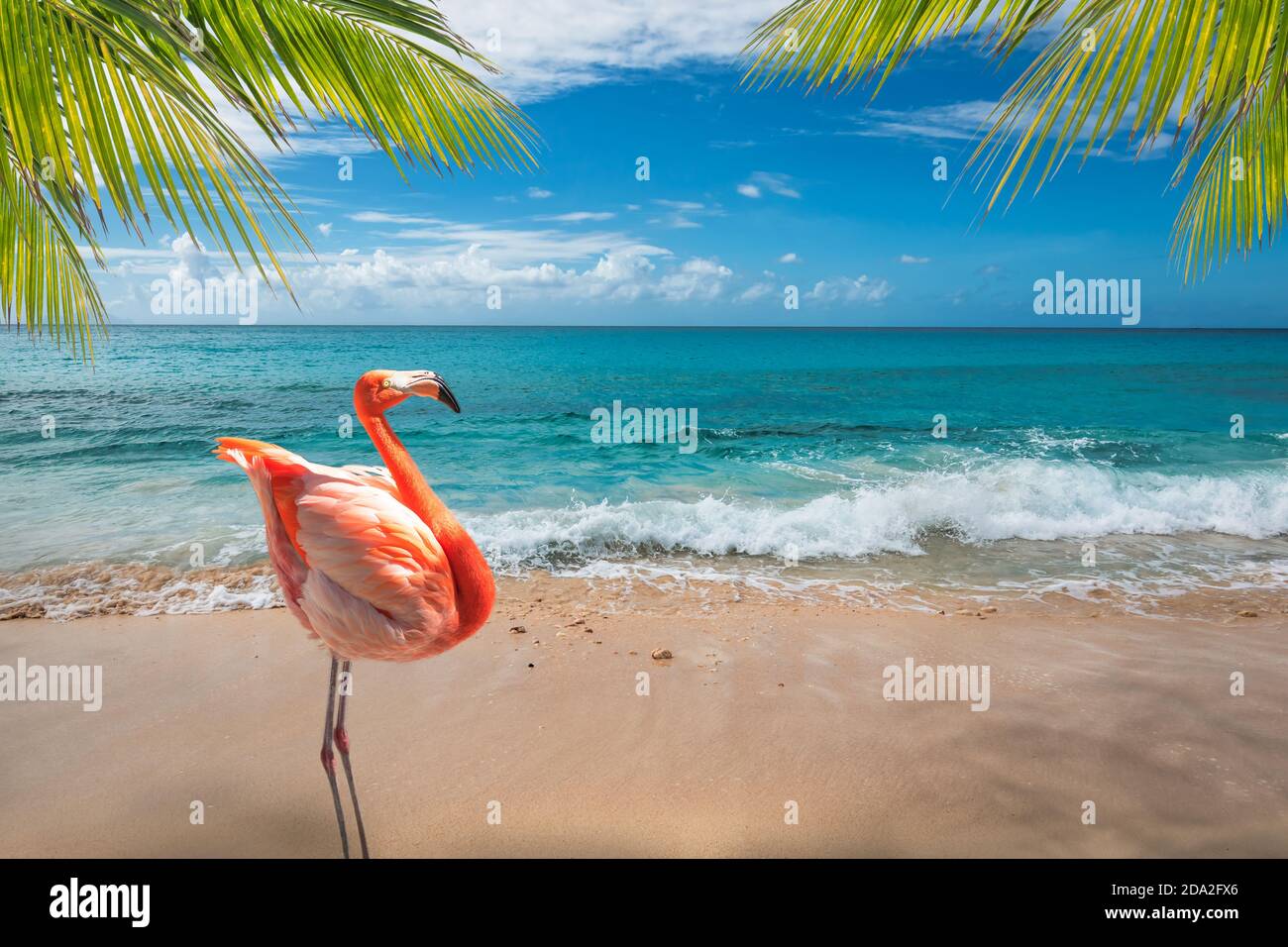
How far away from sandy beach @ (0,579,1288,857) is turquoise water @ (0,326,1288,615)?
163cm

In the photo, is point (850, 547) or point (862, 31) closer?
point (862, 31)

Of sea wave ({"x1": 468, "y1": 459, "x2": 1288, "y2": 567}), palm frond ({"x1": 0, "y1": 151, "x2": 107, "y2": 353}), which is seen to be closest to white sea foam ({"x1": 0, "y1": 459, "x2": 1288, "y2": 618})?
sea wave ({"x1": 468, "y1": 459, "x2": 1288, "y2": 567})

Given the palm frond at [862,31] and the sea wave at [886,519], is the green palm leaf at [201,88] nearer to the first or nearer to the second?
the palm frond at [862,31]

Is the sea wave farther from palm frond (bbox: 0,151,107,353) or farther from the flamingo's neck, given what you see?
the flamingo's neck

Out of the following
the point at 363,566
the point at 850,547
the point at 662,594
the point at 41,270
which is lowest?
the point at 662,594

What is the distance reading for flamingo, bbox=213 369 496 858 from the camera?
4.60 feet

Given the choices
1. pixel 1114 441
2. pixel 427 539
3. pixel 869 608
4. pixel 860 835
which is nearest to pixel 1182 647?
pixel 869 608

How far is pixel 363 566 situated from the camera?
1.39 metres

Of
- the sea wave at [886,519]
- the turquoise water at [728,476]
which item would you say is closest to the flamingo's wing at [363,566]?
the turquoise water at [728,476]

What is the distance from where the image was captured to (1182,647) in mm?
4012

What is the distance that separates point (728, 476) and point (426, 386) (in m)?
8.28

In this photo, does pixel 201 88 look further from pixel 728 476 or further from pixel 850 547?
pixel 728 476

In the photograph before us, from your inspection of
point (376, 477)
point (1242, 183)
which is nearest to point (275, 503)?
point (376, 477)
